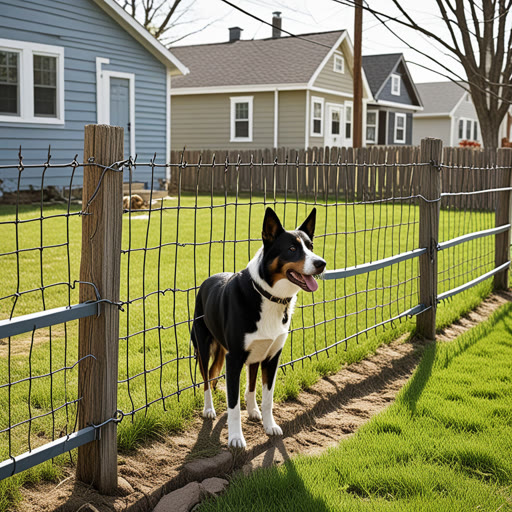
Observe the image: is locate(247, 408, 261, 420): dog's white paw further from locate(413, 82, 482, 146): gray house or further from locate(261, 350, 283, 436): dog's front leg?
locate(413, 82, 482, 146): gray house

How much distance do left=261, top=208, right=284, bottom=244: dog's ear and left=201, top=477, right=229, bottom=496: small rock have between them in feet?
4.12

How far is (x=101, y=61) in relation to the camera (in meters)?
17.4

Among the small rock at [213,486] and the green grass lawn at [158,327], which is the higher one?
the green grass lawn at [158,327]

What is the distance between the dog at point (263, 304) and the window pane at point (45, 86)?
1364 cm

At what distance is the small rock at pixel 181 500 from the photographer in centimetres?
317

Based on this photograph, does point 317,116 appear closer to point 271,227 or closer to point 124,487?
point 271,227

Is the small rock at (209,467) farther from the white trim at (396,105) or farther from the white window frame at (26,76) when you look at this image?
the white trim at (396,105)

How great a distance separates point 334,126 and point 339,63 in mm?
2659

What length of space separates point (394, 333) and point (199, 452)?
3.00 m

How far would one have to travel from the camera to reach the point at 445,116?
43594 mm

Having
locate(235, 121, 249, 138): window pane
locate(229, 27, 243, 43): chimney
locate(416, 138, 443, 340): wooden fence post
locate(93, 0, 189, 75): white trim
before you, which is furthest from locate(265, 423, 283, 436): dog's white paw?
locate(229, 27, 243, 43): chimney

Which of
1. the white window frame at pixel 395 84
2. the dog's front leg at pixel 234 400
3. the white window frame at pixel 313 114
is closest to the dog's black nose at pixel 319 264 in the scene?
the dog's front leg at pixel 234 400

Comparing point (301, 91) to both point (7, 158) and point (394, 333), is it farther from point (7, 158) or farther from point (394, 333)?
point (394, 333)

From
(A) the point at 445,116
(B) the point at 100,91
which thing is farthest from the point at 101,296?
(A) the point at 445,116
